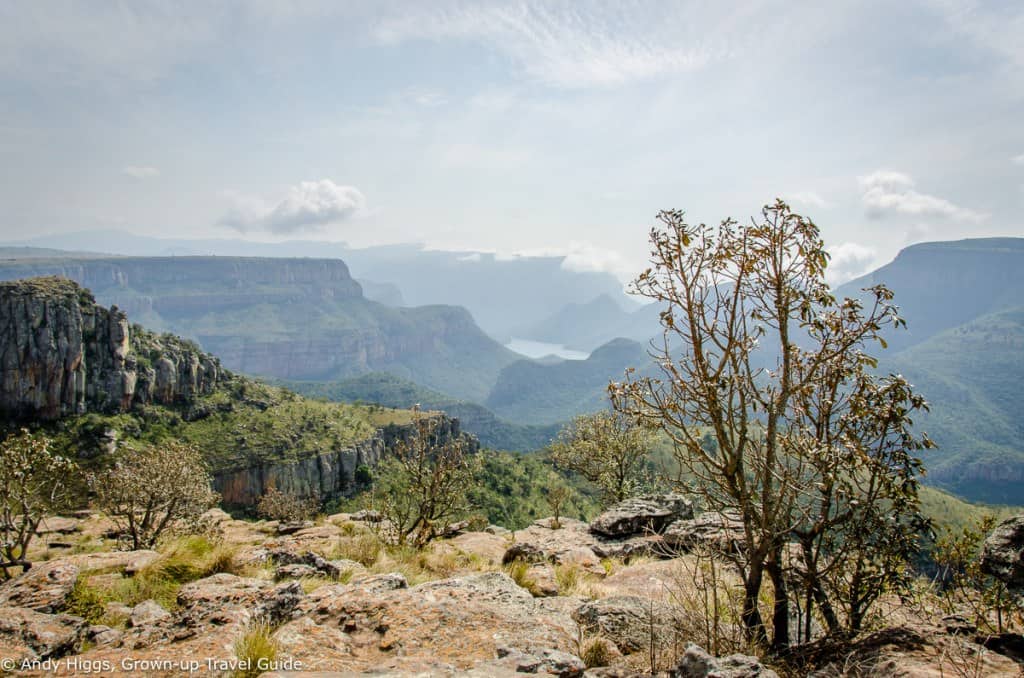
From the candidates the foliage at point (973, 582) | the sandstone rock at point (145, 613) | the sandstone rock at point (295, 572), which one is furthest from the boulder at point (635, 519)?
the sandstone rock at point (145, 613)

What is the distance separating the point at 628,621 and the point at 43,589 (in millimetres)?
8981

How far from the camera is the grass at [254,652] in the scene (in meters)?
4.85

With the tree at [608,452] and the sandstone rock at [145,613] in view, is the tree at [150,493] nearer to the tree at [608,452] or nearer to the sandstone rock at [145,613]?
the sandstone rock at [145,613]

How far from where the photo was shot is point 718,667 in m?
4.48

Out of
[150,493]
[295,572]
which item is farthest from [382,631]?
[150,493]

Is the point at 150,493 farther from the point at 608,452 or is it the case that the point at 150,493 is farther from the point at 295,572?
the point at 608,452

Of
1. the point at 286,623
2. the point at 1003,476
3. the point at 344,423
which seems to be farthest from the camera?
the point at 1003,476

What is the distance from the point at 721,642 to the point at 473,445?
292 feet

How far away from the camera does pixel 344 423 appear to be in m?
91.0

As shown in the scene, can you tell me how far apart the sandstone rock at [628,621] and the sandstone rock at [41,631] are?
659 cm

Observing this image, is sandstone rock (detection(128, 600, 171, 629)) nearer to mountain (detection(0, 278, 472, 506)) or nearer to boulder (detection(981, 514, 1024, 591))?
boulder (detection(981, 514, 1024, 591))

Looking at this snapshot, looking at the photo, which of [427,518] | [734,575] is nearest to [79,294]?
[427,518]

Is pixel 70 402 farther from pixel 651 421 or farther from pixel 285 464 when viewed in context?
pixel 651 421

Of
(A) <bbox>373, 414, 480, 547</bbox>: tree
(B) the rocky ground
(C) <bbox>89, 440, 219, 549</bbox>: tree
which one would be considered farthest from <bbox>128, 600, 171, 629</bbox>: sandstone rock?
(C) <bbox>89, 440, 219, 549</bbox>: tree
